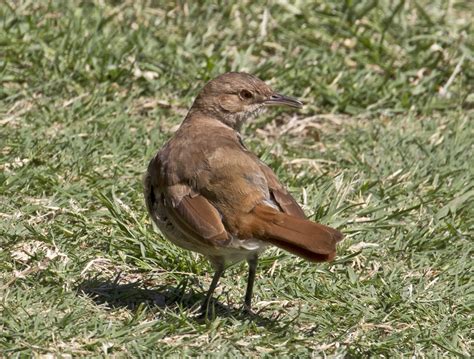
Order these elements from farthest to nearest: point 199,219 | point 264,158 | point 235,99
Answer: point 264,158 → point 235,99 → point 199,219

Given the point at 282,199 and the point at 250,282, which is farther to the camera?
the point at 250,282

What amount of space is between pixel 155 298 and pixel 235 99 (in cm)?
145

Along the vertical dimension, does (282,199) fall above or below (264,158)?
above

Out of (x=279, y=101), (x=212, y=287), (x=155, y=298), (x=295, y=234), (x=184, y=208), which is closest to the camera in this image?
(x=295, y=234)

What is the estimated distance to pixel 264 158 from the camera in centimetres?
758

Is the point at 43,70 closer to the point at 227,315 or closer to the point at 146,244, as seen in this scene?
the point at 146,244

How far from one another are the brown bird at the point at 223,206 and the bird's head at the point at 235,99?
404mm

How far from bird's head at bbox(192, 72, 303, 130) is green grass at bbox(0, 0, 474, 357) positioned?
65 cm

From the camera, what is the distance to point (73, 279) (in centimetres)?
595

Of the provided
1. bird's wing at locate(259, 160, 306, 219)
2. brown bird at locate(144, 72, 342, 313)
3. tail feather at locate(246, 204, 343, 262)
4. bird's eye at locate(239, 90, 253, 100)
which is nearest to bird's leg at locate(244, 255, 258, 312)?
brown bird at locate(144, 72, 342, 313)

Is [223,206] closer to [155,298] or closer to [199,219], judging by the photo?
[199,219]

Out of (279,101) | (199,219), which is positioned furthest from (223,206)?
(279,101)

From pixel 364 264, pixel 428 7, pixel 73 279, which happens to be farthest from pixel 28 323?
pixel 428 7

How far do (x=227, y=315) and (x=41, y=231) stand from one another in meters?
1.27
